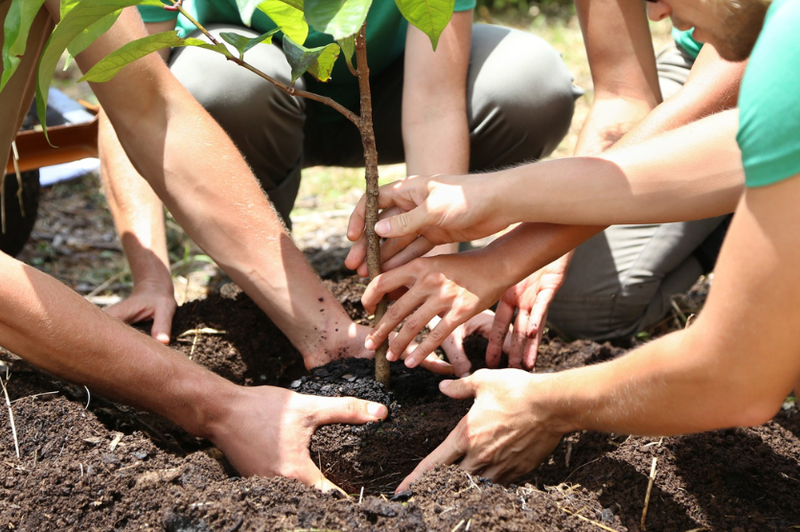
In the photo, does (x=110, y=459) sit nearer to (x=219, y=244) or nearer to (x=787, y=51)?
(x=219, y=244)

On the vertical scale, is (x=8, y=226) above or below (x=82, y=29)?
below

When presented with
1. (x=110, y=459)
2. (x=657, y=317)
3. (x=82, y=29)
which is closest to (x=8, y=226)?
(x=110, y=459)

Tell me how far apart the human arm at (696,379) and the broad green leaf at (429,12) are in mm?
428

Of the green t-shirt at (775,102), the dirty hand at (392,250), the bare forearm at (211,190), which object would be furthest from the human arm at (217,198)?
the green t-shirt at (775,102)

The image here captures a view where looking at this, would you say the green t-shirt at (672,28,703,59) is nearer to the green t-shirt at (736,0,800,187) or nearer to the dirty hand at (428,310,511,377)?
the dirty hand at (428,310,511,377)

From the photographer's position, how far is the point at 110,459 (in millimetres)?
1227

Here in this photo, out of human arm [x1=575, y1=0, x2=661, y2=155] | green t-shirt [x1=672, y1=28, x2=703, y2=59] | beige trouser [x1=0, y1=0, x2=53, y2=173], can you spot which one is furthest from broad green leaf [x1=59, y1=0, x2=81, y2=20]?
green t-shirt [x1=672, y1=28, x2=703, y2=59]

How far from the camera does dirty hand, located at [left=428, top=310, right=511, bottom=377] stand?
1.61 meters

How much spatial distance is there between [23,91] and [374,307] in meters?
0.89

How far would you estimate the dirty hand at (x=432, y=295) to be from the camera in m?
1.35

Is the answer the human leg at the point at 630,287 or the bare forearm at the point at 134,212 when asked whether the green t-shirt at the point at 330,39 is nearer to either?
the bare forearm at the point at 134,212

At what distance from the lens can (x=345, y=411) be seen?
1.34 meters

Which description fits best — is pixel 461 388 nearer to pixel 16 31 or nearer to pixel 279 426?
pixel 279 426

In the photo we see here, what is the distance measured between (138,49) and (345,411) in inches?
28.0
